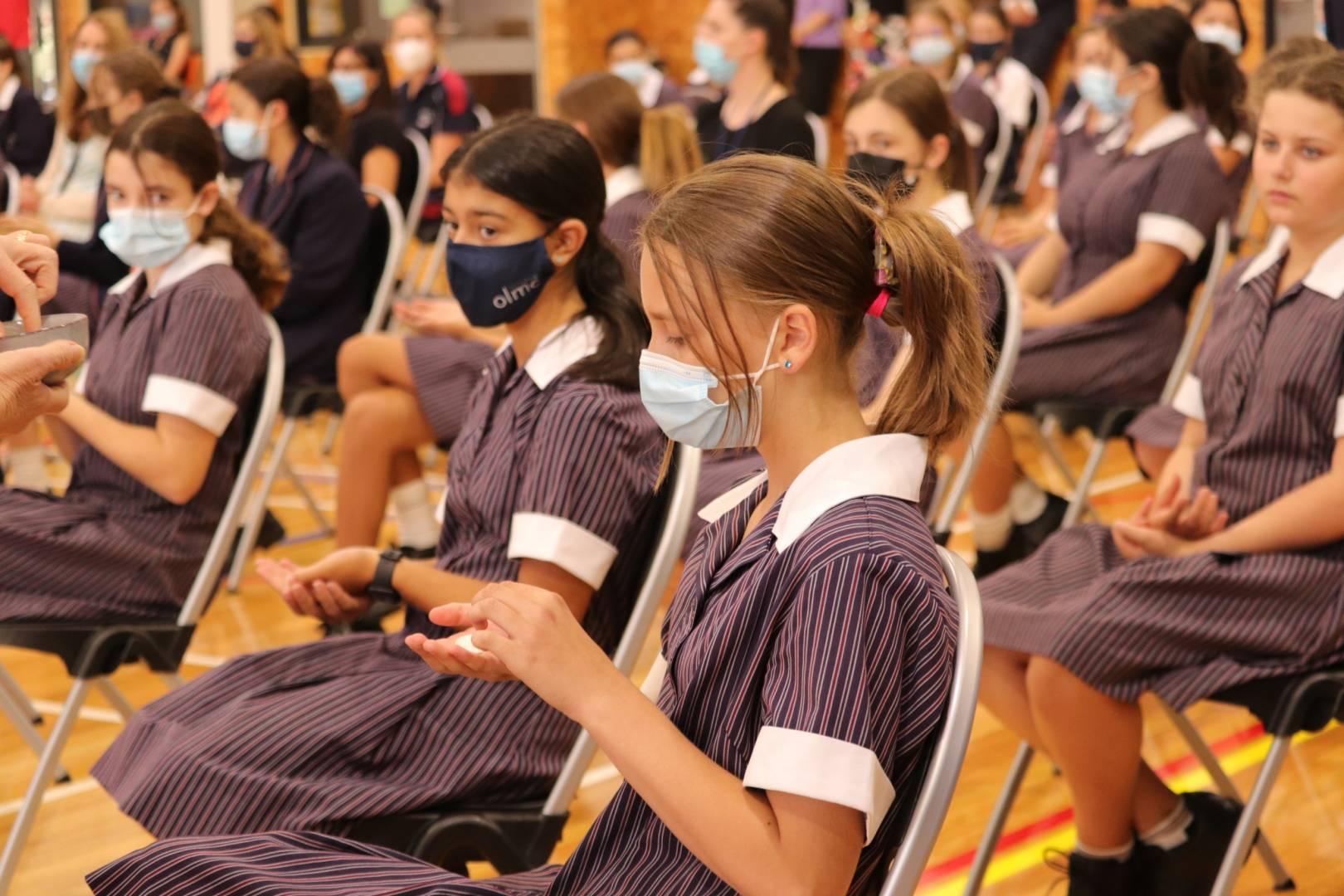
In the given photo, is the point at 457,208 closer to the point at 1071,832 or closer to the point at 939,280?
the point at 939,280

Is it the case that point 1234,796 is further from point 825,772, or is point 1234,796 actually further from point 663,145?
point 663,145

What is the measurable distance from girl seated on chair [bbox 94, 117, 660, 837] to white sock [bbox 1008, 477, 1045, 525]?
1.77 m

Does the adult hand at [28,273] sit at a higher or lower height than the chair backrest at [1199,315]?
higher

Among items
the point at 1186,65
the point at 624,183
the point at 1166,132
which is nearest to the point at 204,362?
the point at 624,183

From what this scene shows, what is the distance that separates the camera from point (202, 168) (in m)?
2.83

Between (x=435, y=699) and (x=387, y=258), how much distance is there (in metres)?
2.52

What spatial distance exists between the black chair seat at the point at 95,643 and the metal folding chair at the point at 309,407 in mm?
1133

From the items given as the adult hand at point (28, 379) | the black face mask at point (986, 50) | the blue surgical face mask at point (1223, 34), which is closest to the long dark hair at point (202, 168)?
the adult hand at point (28, 379)

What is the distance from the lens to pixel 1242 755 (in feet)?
9.22

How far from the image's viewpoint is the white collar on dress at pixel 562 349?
2.01m

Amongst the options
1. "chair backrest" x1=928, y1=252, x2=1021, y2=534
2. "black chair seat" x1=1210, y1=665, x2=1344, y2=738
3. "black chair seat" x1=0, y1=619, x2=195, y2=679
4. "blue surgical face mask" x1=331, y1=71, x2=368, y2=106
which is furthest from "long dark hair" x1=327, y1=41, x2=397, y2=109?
"black chair seat" x1=1210, y1=665, x2=1344, y2=738

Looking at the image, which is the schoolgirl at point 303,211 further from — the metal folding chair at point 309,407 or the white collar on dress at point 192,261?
the white collar on dress at point 192,261

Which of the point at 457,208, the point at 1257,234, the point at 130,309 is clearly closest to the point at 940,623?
the point at 457,208

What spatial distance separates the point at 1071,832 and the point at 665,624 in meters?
1.34
